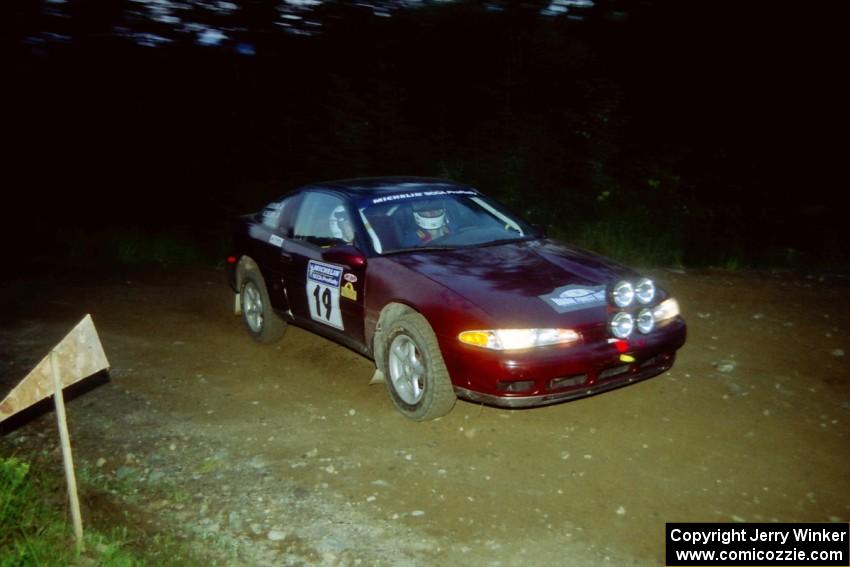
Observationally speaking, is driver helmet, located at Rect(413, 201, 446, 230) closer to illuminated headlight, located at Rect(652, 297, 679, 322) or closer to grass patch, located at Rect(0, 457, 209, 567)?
illuminated headlight, located at Rect(652, 297, 679, 322)

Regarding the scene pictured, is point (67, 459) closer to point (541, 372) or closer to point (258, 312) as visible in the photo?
point (541, 372)

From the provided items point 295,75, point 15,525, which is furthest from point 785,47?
point 15,525

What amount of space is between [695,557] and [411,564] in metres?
1.33

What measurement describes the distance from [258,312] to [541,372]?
10.8ft

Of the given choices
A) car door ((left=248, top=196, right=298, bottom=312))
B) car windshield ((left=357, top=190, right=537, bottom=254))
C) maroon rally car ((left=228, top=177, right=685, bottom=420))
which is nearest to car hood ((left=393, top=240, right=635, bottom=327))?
maroon rally car ((left=228, top=177, right=685, bottom=420))

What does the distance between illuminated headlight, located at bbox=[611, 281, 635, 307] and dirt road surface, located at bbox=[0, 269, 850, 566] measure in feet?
2.78

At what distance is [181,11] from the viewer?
44.5 ft

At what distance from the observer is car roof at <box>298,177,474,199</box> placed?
5957mm

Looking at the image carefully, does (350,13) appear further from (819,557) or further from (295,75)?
(819,557)

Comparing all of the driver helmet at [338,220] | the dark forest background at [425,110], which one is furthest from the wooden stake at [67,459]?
the dark forest background at [425,110]

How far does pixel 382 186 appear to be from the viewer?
20.1ft
